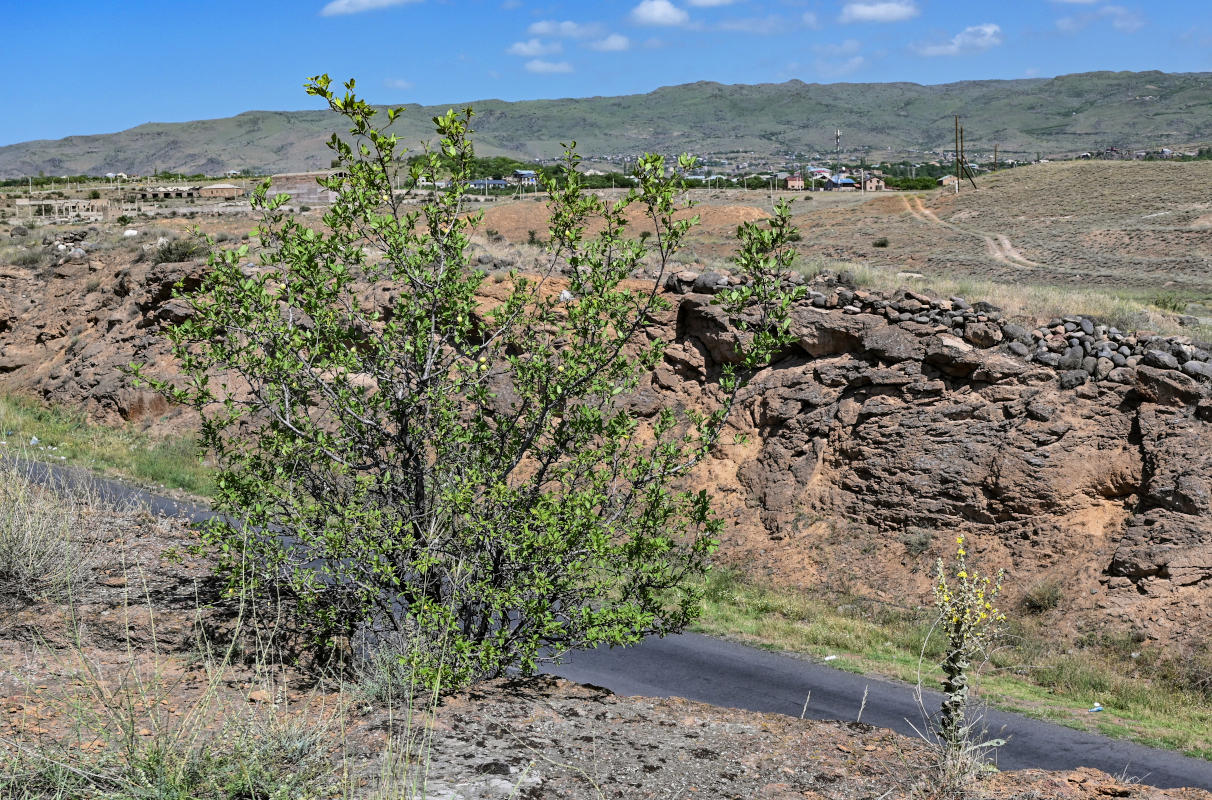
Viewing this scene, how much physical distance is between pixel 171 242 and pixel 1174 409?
22090mm

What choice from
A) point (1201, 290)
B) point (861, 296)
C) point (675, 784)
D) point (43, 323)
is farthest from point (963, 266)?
point (675, 784)

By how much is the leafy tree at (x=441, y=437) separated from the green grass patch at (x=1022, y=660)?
3280 mm

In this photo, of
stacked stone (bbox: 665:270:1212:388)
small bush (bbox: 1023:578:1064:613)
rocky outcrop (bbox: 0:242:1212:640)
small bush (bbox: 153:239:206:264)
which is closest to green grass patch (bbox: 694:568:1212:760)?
small bush (bbox: 1023:578:1064:613)

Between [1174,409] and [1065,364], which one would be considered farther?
[1065,364]

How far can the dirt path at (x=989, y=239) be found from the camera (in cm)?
3334

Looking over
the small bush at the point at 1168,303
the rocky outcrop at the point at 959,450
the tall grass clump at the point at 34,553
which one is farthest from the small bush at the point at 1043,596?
the tall grass clump at the point at 34,553

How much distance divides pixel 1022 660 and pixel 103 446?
1708 cm

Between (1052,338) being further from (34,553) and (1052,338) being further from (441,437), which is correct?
(34,553)

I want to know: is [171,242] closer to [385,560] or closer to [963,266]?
[385,560]

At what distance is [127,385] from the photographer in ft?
71.0

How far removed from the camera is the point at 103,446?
19672 millimetres

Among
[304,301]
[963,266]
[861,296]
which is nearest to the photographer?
[304,301]

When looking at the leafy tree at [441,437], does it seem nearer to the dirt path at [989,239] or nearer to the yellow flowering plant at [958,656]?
the yellow flowering plant at [958,656]

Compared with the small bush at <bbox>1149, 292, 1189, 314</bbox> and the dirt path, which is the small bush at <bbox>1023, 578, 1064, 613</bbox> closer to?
the small bush at <bbox>1149, 292, 1189, 314</bbox>
